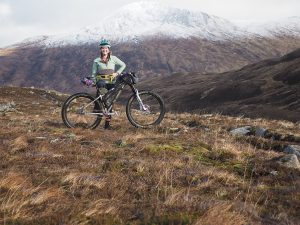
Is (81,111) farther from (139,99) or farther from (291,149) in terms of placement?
(291,149)

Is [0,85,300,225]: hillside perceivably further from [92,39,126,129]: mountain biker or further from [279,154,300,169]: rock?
[92,39,126,129]: mountain biker

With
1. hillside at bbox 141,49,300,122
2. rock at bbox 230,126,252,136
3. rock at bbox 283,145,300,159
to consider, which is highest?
rock at bbox 283,145,300,159

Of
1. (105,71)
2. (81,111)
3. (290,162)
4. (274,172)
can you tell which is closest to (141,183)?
(274,172)

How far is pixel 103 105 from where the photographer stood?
15430mm

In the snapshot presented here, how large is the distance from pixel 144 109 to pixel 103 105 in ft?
4.60

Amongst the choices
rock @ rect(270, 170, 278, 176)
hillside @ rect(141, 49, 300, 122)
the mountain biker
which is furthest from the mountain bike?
hillside @ rect(141, 49, 300, 122)

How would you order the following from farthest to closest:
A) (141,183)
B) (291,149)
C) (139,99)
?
(139,99), (291,149), (141,183)

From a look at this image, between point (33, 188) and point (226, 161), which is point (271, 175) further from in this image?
point (33, 188)

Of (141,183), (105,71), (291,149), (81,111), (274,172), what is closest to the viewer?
(141,183)

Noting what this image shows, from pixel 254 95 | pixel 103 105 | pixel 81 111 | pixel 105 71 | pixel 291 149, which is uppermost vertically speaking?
pixel 105 71

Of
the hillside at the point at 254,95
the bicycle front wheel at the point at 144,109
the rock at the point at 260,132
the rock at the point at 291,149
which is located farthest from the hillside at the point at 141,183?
the hillside at the point at 254,95

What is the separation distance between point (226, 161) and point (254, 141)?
3.36m

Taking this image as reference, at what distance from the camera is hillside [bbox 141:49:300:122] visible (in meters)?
95.6

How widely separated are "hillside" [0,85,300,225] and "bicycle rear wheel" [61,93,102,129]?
3386 mm
